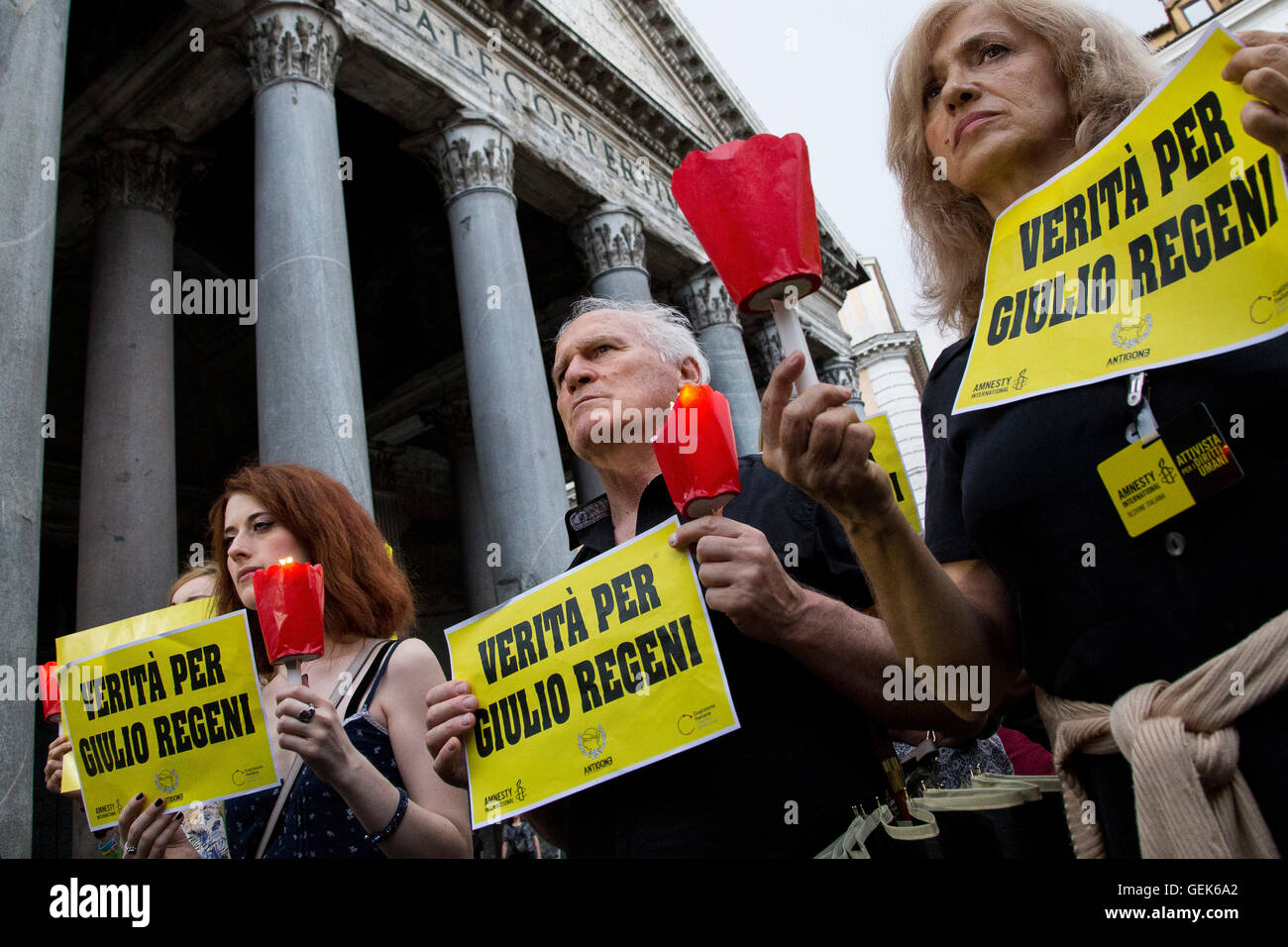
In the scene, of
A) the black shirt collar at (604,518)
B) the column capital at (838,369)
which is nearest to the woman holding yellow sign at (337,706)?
the black shirt collar at (604,518)

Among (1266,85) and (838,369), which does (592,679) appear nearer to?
(1266,85)

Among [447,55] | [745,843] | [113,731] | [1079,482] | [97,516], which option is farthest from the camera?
[447,55]

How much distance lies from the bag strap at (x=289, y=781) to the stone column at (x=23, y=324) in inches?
104

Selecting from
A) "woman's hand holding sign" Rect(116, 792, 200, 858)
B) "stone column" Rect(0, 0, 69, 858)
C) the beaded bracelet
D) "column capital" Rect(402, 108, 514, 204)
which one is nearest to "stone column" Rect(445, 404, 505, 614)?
"column capital" Rect(402, 108, 514, 204)

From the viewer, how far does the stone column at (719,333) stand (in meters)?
13.9

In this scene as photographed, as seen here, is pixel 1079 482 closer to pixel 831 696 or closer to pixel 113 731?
pixel 831 696

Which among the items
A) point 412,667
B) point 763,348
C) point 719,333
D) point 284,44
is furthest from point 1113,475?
point 763,348

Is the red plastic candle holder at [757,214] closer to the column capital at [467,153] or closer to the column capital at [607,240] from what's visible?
the column capital at [467,153]

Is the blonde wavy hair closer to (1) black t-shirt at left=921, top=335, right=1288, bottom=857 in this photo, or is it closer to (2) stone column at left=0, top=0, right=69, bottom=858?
(1) black t-shirt at left=921, top=335, right=1288, bottom=857

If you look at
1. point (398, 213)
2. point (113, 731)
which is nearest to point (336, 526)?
point (113, 731)

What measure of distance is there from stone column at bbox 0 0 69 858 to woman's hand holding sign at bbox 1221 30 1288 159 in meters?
5.20

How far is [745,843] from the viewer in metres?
1.72

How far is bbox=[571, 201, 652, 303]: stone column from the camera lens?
12078 millimetres
